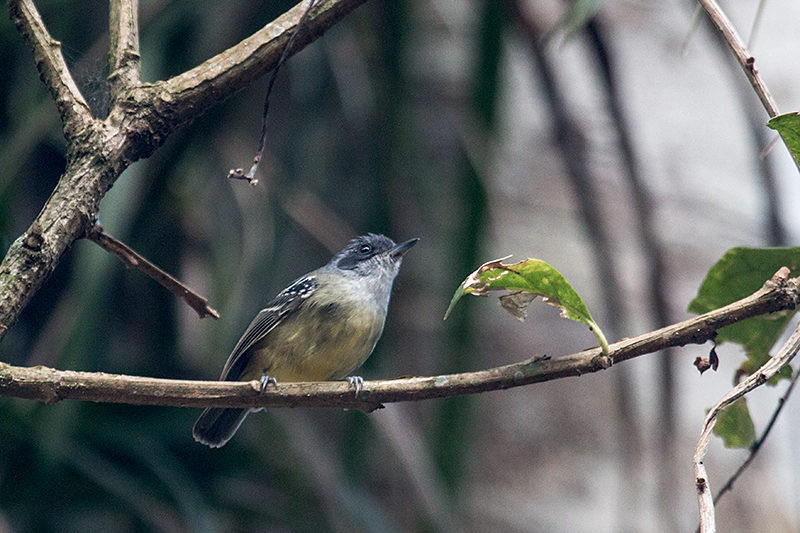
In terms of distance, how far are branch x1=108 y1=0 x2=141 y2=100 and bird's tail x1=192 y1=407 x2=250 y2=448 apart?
4.72 feet

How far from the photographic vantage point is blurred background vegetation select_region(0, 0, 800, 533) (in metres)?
2.88

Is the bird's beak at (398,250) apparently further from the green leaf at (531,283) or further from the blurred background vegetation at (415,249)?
the green leaf at (531,283)

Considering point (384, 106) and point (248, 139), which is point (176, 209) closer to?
point (248, 139)

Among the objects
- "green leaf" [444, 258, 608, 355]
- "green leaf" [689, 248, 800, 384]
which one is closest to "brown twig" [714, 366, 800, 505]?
"green leaf" [689, 248, 800, 384]

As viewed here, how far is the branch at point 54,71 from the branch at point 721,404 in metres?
1.02

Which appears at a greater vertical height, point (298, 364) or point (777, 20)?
point (777, 20)

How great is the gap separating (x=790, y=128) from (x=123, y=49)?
108 centimetres

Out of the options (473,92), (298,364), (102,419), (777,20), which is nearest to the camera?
(298,364)

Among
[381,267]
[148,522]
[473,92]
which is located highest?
[473,92]

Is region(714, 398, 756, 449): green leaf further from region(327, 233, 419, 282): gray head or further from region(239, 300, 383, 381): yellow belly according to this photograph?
region(327, 233, 419, 282): gray head

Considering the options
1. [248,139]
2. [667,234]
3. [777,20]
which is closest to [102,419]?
[248,139]

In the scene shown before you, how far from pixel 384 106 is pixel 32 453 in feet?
6.96

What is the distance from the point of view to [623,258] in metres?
5.26

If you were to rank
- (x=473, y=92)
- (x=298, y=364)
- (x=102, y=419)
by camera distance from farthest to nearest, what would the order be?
(x=102, y=419), (x=473, y=92), (x=298, y=364)
